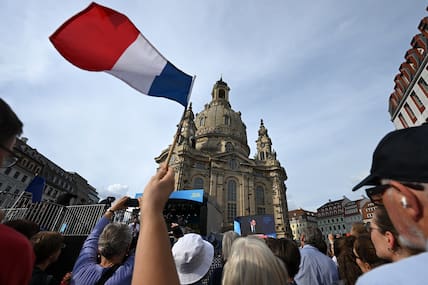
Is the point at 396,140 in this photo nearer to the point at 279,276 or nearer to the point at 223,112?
the point at 279,276

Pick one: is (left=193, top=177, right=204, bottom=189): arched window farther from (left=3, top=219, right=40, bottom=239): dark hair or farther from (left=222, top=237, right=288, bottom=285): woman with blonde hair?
(left=222, top=237, right=288, bottom=285): woman with blonde hair

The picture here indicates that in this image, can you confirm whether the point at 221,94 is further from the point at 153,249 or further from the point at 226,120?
the point at 153,249

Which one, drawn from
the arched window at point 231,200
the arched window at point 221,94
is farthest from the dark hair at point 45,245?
the arched window at point 221,94

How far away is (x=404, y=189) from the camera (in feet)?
3.73

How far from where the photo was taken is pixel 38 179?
987 cm

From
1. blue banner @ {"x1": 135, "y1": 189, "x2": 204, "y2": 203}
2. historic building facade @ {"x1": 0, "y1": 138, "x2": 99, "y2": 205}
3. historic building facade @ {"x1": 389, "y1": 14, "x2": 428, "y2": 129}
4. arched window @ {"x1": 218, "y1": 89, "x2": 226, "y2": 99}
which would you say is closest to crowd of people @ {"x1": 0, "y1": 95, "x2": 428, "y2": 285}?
blue banner @ {"x1": 135, "y1": 189, "x2": 204, "y2": 203}

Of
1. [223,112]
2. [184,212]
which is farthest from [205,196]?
[223,112]

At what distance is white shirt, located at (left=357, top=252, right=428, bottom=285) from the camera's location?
853 millimetres

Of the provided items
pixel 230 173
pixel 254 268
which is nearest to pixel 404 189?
pixel 254 268

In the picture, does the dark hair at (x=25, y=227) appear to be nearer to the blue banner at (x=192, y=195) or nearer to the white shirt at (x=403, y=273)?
the white shirt at (x=403, y=273)

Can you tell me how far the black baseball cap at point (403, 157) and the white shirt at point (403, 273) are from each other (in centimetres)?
42

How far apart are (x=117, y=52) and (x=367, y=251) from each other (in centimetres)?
437

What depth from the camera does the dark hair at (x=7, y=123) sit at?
107 cm

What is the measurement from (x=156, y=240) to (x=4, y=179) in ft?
142
